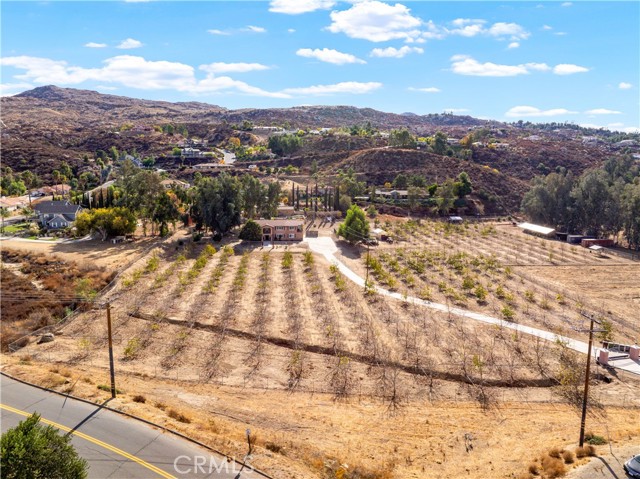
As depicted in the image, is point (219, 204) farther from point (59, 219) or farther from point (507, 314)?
point (507, 314)

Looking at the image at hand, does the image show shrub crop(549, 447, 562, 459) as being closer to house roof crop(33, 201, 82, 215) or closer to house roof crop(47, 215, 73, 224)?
house roof crop(47, 215, 73, 224)

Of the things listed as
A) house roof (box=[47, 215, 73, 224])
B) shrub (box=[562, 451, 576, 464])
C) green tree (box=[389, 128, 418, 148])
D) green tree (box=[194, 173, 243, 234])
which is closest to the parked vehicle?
shrub (box=[562, 451, 576, 464])

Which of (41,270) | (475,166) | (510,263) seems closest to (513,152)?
(475,166)

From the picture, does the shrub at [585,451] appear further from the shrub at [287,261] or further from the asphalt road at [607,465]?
the shrub at [287,261]

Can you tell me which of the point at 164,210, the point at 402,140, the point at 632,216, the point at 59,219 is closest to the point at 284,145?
the point at 402,140

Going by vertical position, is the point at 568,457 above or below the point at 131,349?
above

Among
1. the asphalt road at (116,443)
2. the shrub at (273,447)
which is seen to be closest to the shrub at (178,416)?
the asphalt road at (116,443)
